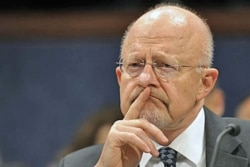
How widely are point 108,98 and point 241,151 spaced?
9.52ft

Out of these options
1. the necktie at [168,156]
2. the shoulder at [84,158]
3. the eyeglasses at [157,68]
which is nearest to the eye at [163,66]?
the eyeglasses at [157,68]

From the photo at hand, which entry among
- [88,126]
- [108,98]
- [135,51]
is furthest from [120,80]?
[108,98]

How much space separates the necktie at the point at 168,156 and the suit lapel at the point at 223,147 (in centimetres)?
13

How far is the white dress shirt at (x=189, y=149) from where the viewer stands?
3314 mm

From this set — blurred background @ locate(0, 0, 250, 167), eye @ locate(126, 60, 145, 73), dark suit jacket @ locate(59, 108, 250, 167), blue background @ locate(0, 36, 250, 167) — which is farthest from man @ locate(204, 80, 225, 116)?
blue background @ locate(0, 36, 250, 167)

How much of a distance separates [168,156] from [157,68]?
36 centimetres

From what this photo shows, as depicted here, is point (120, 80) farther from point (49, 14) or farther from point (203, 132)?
point (49, 14)

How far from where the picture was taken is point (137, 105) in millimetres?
3166

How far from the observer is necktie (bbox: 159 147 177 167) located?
3283 mm

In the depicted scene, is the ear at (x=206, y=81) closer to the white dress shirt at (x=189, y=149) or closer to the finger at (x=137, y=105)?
the white dress shirt at (x=189, y=149)

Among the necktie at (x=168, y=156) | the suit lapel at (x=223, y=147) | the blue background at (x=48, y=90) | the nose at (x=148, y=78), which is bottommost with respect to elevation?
the blue background at (x=48, y=90)

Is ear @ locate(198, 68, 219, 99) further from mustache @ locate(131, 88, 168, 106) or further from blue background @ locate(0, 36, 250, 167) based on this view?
blue background @ locate(0, 36, 250, 167)

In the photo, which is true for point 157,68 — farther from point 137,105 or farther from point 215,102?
point 215,102

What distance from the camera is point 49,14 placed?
6.42m
